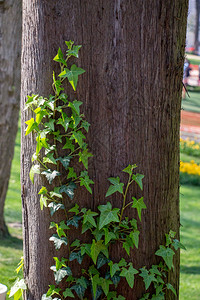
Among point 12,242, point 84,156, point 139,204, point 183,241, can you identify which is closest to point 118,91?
point 84,156

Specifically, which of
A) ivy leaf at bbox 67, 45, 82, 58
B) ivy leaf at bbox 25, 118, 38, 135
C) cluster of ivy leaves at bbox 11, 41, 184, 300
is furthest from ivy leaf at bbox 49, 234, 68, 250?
ivy leaf at bbox 67, 45, 82, 58

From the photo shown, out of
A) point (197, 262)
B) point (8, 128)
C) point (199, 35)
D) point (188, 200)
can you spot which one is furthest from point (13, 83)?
point (199, 35)

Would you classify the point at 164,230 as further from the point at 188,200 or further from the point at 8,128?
the point at 188,200

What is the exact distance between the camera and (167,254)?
2.52 meters

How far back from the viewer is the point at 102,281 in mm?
2396

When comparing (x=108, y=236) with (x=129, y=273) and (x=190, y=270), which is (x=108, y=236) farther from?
(x=190, y=270)

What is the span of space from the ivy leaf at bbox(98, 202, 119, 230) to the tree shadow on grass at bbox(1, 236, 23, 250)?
3.36m

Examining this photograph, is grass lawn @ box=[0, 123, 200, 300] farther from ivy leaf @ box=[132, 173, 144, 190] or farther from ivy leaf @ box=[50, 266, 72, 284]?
ivy leaf @ box=[132, 173, 144, 190]

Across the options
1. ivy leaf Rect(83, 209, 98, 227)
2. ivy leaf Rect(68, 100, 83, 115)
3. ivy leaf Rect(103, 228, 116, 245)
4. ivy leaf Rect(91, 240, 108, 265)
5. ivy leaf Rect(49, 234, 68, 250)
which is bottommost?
ivy leaf Rect(91, 240, 108, 265)

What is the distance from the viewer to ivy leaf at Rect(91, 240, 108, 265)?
2352 mm

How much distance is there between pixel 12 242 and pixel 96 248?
354 cm

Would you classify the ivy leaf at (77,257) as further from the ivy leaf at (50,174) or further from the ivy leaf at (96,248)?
the ivy leaf at (50,174)

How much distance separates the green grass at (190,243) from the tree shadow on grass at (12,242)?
190 centimetres

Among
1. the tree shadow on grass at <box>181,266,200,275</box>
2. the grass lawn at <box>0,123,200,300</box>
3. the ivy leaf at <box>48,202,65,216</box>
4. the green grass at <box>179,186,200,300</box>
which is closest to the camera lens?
the ivy leaf at <box>48,202,65,216</box>
